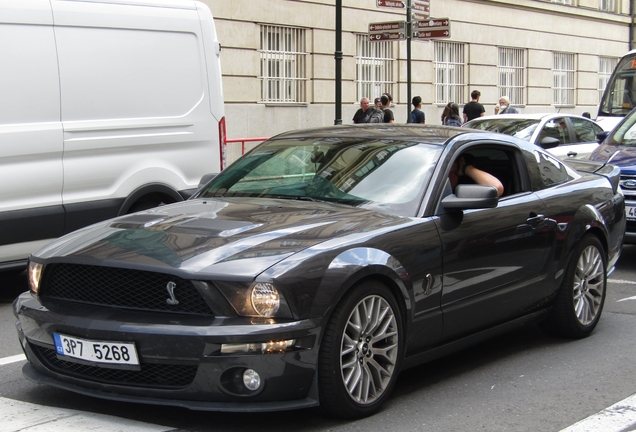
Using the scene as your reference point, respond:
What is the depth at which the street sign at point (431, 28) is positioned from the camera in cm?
1848

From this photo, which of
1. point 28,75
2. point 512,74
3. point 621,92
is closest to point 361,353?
point 28,75

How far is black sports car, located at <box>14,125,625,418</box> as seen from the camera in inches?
176

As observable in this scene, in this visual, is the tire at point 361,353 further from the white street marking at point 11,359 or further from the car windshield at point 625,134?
the car windshield at point 625,134

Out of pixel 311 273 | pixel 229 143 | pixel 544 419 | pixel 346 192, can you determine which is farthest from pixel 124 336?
pixel 229 143

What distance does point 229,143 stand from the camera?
2075 centimetres

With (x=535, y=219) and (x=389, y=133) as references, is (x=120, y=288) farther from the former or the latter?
(x=535, y=219)

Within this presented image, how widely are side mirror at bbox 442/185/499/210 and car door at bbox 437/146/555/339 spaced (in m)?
0.08

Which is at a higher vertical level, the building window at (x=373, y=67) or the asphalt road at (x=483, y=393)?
the building window at (x=373, y=67)

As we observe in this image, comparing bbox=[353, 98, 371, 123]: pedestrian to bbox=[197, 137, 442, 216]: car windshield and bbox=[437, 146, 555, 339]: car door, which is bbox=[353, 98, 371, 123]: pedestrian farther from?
bbox=[197, 137, 442, 216]: car windshield

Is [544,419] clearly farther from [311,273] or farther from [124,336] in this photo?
[124,336]

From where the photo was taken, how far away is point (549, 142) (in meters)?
14.5

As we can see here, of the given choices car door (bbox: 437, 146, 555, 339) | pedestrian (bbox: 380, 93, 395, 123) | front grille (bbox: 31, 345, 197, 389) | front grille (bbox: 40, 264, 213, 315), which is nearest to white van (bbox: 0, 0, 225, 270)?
front grille (bbox: 40, 264, 213, 315)

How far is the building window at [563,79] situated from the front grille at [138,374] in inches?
1254

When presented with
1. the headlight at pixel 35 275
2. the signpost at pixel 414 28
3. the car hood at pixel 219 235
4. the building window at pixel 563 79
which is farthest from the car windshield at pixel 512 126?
the building window at pixel 563 79
